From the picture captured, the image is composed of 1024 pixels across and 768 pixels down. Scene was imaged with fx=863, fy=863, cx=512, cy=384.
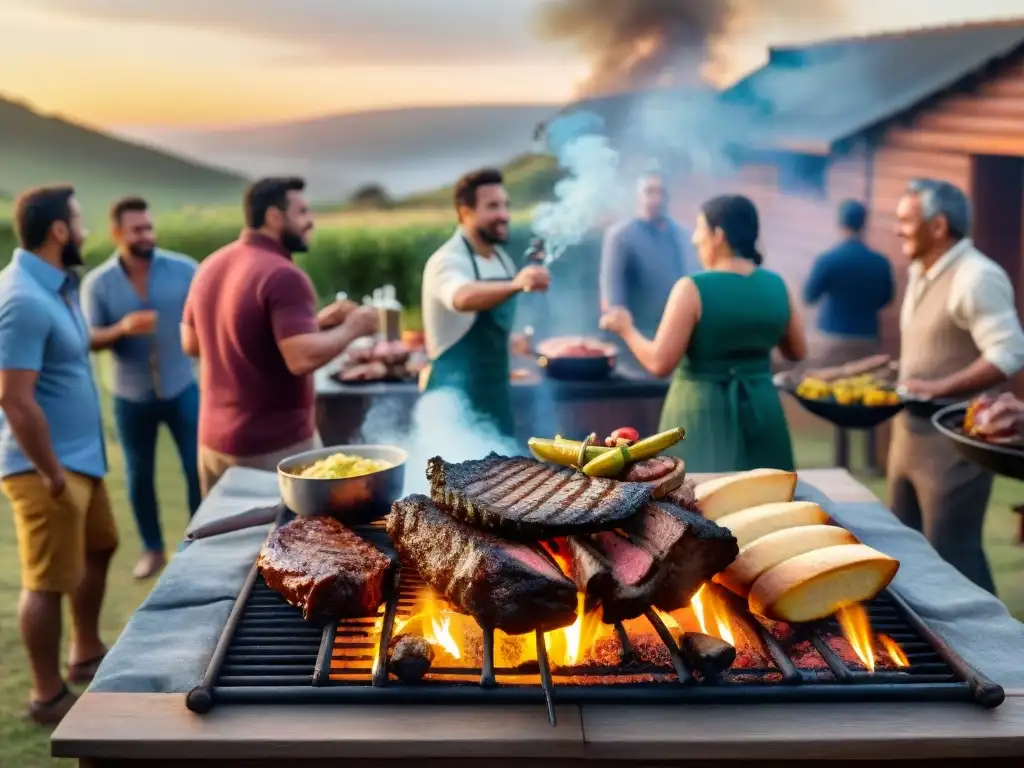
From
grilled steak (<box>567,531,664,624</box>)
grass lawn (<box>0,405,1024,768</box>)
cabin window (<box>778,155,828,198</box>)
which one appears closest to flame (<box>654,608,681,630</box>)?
grilled steak (<box>567,531,664,624</box>)

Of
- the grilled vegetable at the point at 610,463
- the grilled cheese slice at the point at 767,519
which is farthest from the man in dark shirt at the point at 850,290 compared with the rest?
the grilled vegetable at the point at 610,463

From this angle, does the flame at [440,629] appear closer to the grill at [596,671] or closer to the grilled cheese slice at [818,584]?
the grill at [596,671]

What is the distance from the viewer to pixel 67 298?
4258mm

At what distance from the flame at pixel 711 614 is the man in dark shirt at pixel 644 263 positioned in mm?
4996

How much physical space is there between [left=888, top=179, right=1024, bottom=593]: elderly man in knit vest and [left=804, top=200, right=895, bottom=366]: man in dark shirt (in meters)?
3.09

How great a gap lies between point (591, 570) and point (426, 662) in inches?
17.3

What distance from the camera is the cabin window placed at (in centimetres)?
995

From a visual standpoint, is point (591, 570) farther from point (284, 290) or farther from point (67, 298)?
point (67, 298)

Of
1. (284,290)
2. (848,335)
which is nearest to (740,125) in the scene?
(848,335)

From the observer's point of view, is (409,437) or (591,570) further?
(409,437)

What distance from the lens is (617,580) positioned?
2061mm

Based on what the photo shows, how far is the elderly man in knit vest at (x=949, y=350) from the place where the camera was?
4309 millimetres

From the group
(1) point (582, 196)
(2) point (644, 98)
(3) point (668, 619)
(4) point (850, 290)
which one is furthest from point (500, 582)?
(2) point (644, 98)

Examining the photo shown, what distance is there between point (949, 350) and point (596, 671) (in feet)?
11.1
